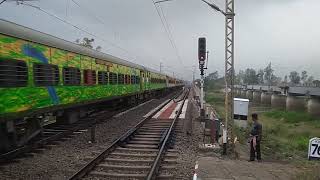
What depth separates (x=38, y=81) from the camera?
1352 cm

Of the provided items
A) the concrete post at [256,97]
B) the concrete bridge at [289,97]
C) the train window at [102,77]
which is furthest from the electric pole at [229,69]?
the concrete post at [256,97]

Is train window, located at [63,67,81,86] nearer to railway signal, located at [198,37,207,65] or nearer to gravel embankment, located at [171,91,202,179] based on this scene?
gravel embankment, located at [171,91,202,179]

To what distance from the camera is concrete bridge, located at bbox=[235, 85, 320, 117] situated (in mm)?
55531

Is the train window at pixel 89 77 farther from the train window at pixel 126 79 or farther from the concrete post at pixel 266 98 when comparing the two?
the concrete post at pixel 266 98

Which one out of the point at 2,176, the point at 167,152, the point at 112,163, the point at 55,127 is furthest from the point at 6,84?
the point at 55,127

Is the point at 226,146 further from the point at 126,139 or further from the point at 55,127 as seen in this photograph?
the point at 55,127

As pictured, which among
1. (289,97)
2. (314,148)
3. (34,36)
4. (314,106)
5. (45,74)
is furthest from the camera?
(289,97)

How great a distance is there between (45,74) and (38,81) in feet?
2.05

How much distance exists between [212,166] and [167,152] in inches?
81.1

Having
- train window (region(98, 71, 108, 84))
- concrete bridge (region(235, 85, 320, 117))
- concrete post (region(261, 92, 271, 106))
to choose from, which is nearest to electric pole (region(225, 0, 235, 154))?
train window (region(98, 71, 108, 84))

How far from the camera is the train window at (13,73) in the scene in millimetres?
11102

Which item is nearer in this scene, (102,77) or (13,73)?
(13,73)

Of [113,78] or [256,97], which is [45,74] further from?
[256,97]

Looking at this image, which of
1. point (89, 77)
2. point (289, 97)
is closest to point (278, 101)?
point (289, 97)
